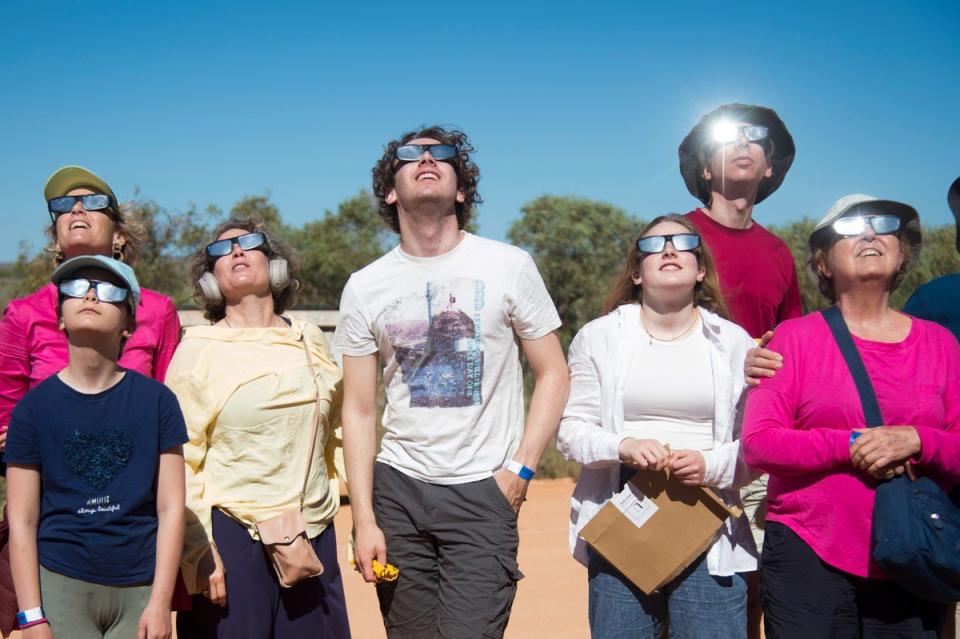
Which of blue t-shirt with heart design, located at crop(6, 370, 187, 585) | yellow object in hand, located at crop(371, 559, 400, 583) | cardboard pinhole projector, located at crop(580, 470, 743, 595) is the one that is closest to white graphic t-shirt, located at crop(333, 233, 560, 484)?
yellow object in hand, located at crop(371, 559, 400, 583)

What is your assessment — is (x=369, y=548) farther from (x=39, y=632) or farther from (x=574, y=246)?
(x=574, y=246)

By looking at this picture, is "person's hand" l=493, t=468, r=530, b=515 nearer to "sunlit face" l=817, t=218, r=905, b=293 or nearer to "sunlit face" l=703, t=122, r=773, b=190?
"sunlit face" l=817, t=218, r=905, b=293

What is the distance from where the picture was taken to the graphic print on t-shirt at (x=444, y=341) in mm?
3473

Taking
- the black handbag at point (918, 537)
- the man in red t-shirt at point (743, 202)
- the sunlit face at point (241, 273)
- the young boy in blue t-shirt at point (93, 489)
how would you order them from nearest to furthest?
the black handbag at point (918, 537) < the young boy in blue t-shirt at point (93, 489) < the sunlit face at point (241, 273) < the man in red t-shirt at point (743, 202)

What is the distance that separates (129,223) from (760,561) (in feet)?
10.2

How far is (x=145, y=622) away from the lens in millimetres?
3102

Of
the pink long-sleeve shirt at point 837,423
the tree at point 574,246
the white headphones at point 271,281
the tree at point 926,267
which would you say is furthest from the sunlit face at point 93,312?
the tree at point 574,246

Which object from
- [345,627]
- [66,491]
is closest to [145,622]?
[66,491]

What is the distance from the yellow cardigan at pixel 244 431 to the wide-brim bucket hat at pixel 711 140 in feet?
6.67

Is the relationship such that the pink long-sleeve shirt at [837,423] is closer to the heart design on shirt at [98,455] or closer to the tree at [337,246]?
the heart design on shirt at [98,455]

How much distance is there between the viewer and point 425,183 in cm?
363

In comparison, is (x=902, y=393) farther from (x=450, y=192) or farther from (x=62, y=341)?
(x=62, y=341)

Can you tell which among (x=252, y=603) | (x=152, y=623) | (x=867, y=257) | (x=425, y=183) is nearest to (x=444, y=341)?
(x=425, y=183)

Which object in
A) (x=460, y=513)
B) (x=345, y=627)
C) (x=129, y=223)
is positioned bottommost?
(x=345, y=627)
